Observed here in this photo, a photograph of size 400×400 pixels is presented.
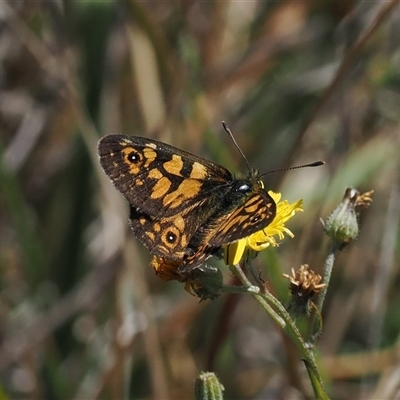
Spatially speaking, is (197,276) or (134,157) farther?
(134,157)

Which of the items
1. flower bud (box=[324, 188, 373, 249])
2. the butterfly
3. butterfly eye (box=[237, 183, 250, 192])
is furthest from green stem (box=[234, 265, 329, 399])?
butterfly eye (box=[237, 183, 250, 192])

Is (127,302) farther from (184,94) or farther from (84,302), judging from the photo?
(184,94)

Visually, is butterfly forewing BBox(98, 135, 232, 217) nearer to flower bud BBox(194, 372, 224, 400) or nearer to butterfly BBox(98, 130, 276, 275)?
butterfly BBox(98, 130, 276, 275)

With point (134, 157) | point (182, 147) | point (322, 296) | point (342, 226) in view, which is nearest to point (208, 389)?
point (322, 296)

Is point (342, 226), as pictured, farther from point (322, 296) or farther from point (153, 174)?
point (153, 174)

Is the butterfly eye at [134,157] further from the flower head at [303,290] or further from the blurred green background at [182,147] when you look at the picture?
the blurred green background at [182,147]

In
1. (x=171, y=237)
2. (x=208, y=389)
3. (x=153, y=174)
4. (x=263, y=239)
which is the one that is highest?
(x=153, y=174)

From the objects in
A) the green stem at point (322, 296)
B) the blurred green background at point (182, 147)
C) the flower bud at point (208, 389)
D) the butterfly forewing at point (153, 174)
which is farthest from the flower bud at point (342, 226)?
the blurred green background at point (182, 147)
